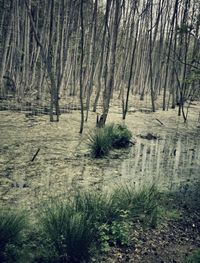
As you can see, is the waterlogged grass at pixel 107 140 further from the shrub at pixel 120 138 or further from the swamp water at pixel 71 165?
the swamp water at pixel 71 165

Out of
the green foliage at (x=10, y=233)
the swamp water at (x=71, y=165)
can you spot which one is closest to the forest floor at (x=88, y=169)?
the swamp water at (x=71, y=165)

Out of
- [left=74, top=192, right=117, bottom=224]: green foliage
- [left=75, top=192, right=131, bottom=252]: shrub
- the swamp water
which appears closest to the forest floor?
the swamp water

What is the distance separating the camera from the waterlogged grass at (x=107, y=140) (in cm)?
787

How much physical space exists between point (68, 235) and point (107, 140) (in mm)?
4683

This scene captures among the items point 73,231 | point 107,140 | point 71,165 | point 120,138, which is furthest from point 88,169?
point 73,231

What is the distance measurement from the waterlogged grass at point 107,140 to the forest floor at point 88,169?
0.22 metres

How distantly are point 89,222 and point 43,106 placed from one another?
11.4 m

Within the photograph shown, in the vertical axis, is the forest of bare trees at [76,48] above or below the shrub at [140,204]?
above

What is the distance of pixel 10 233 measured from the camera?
3.69m

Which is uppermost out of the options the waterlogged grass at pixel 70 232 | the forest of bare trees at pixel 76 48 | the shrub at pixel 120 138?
the forest of bare trees at pixel 76 48

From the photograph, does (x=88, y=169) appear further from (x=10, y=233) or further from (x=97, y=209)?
(x=10, y=233)

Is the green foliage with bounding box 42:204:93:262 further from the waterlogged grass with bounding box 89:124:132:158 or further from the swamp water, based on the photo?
the waterlogged grass with bounding box 89:124:132:158

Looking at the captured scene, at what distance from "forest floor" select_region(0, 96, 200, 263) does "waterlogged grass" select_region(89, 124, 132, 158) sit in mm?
219

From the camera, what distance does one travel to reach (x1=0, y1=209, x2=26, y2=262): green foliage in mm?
3570
